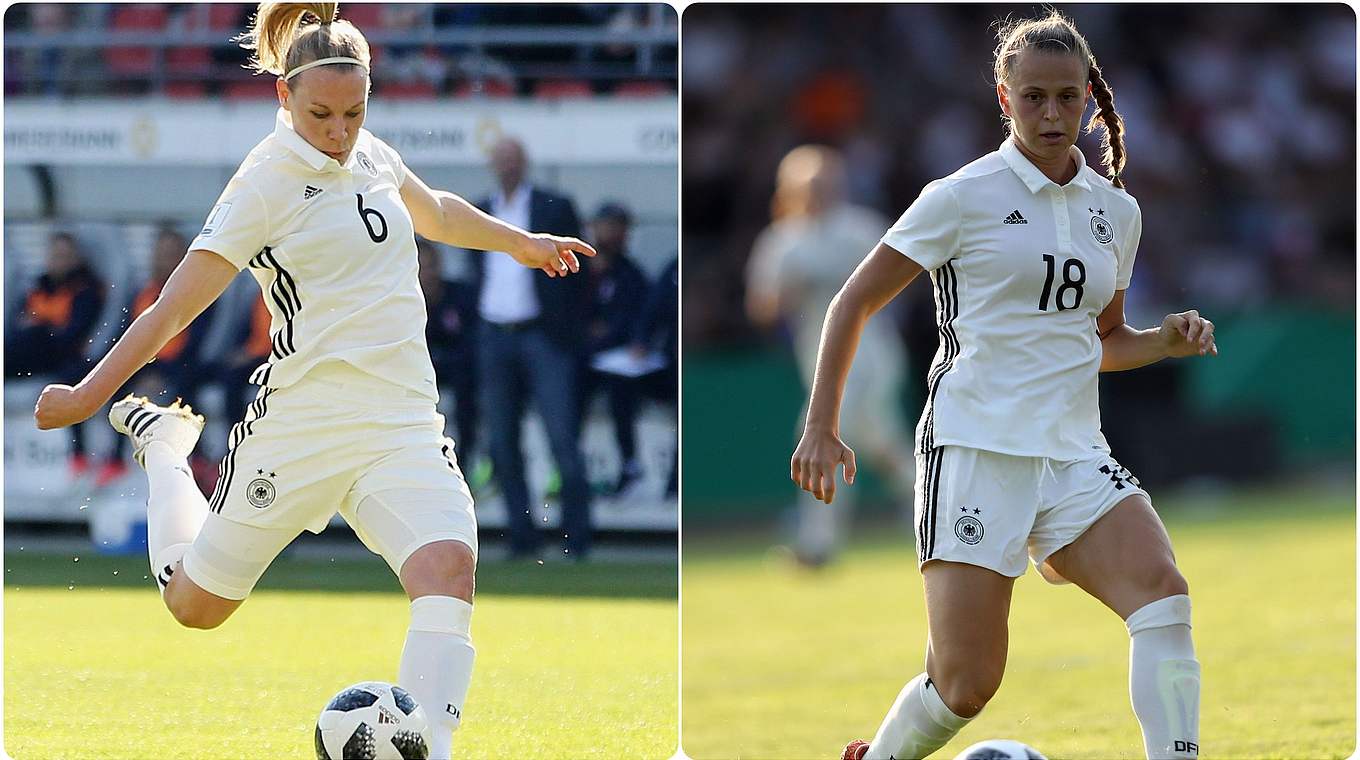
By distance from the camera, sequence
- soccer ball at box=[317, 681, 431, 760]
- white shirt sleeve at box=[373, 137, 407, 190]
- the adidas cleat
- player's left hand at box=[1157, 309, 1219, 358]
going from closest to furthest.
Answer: soccer ball at box=[317, 681, 431, 760] < player's left hand at box=[1157, 309, 1219, 358] < the adidas cleat < white shirt sleeve at box=[373, 137, 407, 190]

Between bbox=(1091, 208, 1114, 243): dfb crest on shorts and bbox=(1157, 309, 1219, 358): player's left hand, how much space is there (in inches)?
10.0

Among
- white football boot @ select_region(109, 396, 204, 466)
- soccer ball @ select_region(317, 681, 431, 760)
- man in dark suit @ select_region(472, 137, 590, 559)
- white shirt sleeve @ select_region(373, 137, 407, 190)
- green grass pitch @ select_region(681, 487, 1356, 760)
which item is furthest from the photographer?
man in dark suit @ select_region(472, 137, 590, 559)

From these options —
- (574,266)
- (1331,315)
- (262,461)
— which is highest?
(574,266)

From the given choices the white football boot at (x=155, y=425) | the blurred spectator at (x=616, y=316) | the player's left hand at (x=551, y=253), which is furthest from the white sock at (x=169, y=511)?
the blurred spectator at (x=616, y=316)

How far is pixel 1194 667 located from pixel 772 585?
6.51 m

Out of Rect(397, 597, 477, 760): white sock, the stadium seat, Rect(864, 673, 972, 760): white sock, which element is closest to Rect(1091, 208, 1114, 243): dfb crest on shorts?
Rect(864, 673, 972, 760): white sock

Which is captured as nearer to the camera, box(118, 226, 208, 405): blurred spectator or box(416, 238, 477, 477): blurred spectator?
box(118, 226, 208, 405): blurred spectator

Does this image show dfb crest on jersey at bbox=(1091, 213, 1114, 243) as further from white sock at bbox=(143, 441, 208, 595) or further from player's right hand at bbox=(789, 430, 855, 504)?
white sock at bbox=(143, 441, 208, 595)

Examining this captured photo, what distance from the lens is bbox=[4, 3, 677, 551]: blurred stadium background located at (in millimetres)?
8125

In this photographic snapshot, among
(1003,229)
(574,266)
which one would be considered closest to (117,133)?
(574,266)

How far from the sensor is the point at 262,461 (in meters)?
4.40

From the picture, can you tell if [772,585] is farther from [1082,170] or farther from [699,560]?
[1082,170]

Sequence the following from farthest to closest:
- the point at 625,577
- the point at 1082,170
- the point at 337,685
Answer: the point at 625,577 < the point at 337,685 < the point at 1082,170

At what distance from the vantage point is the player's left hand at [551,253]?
4.92 meters
